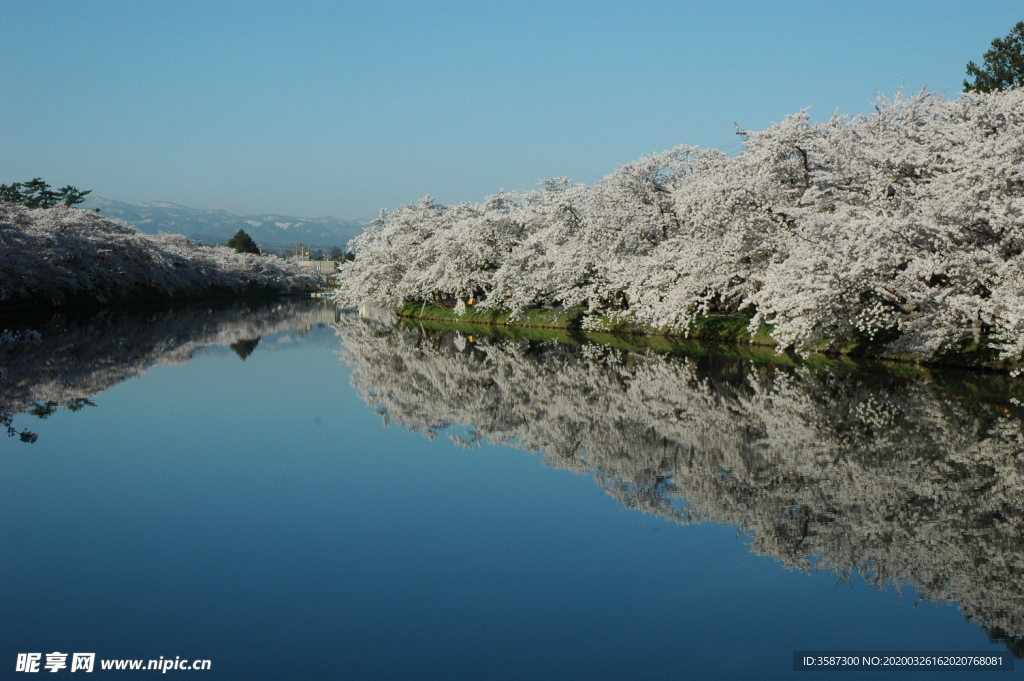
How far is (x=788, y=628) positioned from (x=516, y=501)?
4.56m

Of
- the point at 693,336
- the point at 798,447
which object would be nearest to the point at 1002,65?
the point at 693,336

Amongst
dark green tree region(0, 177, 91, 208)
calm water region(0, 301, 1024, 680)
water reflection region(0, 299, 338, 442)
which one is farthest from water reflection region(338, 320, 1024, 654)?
dark green tree region(0, 177, 91, 208)

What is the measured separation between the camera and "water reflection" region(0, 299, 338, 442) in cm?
1967

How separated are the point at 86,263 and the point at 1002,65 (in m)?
58.6

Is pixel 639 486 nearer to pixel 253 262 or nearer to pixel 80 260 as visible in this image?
pixel 80 260

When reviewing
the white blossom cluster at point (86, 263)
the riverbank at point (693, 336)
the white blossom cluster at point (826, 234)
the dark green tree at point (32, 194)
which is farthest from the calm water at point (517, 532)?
the dark green tree at point (32, 194)

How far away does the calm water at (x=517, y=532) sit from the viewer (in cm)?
682

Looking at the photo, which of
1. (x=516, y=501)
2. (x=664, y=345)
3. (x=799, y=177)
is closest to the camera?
(x=516, y=501)

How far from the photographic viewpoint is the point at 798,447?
13.8 meters

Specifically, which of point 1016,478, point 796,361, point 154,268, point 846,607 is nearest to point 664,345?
point 796,361

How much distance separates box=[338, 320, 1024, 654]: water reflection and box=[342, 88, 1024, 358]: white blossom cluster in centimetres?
192

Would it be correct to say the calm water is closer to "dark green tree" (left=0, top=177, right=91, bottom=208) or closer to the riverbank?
the riverbank

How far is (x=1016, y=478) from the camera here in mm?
11578

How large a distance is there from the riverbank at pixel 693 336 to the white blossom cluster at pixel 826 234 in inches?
22.9
